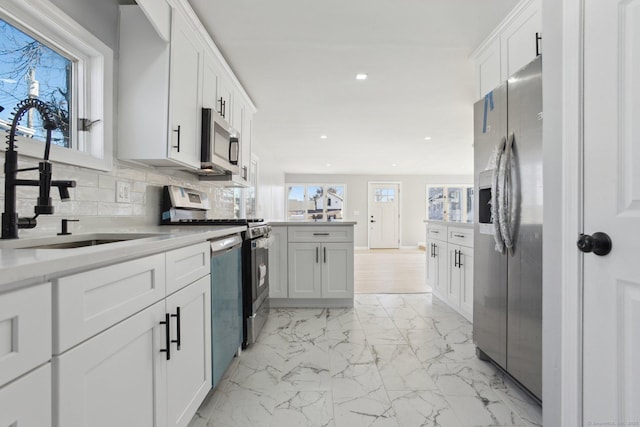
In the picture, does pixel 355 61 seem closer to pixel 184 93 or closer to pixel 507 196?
pixel 184 93

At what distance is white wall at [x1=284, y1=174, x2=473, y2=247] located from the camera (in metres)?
9.76

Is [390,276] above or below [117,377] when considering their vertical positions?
below

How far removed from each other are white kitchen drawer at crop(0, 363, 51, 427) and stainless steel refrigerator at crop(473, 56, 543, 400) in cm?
181

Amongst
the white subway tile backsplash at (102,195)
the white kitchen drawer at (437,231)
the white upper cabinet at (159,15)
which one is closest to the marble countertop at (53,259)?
the white subway tile backsplash at (102,195)

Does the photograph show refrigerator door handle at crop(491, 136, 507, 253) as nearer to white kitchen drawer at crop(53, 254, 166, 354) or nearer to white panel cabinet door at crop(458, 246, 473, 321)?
white panel cabinet door at crop(458, 246, 473, 321)

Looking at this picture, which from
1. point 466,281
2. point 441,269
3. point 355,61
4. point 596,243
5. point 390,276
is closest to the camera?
point 596,243

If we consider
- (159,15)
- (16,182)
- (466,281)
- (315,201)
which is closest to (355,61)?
(159,15)

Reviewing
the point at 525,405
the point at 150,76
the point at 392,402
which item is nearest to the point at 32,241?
the point at 150,76

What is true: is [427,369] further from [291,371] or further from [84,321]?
[84,321]

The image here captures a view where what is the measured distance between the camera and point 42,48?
137cm

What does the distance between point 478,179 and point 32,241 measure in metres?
2.27

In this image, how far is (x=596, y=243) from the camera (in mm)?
881

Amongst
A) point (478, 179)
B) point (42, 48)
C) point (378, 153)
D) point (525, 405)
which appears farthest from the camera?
point (378, 153)

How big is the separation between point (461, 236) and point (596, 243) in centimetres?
205
